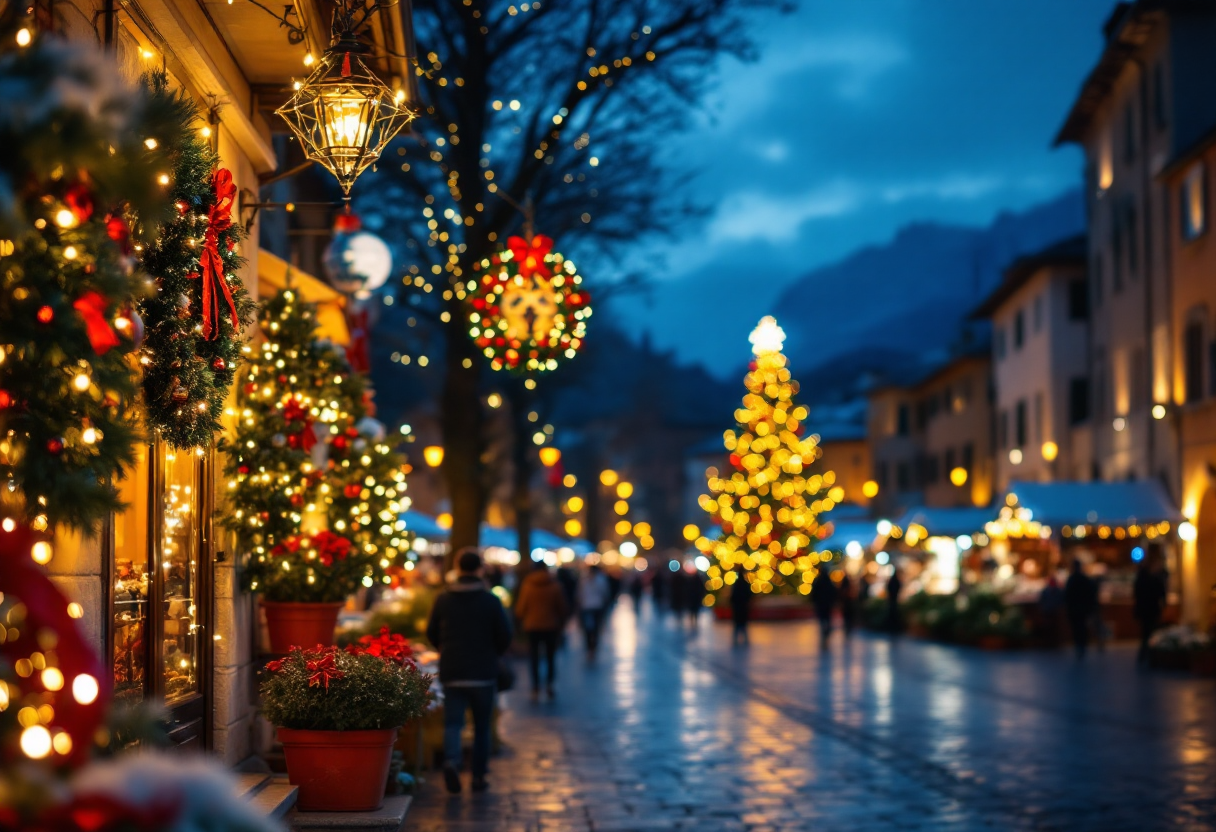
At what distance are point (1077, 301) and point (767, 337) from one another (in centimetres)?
1210

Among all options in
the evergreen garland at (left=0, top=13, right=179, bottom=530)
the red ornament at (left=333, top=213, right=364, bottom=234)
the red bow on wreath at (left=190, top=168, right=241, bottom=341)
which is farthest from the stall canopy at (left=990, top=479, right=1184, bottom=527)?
the evergreen garland at (left=0, top=13, right=179, bottom=530)

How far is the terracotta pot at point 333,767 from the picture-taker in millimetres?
8258

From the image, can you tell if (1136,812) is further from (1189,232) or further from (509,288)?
(1189,232)

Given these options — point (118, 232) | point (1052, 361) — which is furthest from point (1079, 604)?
point (118, 232)

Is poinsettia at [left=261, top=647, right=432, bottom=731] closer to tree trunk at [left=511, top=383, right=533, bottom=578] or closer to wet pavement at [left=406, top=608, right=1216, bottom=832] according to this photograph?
wet pavement at [left=406, top=608, right=1216, bottom=832]

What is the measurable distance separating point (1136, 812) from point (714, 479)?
41.1 metres

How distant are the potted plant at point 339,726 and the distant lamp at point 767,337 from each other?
149 feet

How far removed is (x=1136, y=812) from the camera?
11195 mm

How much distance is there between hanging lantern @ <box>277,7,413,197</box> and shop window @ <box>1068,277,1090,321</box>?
38.2 meters

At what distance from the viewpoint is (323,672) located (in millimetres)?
8375

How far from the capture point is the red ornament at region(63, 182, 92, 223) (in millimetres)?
3895

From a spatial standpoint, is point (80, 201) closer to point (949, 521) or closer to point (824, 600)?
point (824, 600)

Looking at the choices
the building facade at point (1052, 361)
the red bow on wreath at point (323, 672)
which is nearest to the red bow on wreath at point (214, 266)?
the red bow on wreath at point (323, 672)

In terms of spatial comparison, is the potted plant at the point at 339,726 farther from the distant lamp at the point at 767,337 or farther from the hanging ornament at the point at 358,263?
the distant lamp at the point at 767,337
